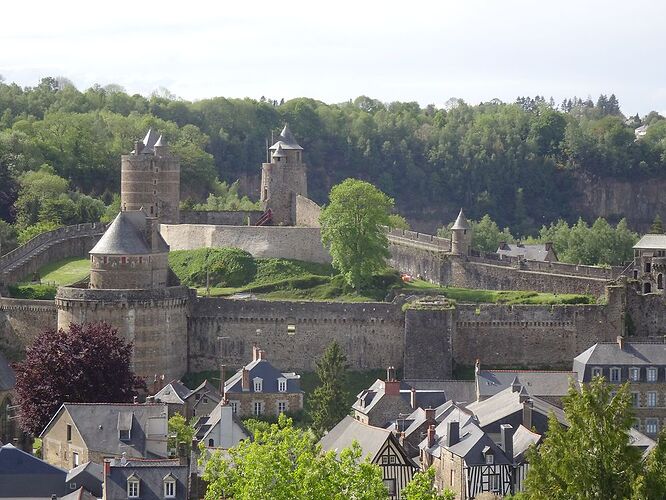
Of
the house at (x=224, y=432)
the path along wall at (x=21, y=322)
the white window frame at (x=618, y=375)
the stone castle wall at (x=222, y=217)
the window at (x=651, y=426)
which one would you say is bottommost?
the window at (x=651, y=426)

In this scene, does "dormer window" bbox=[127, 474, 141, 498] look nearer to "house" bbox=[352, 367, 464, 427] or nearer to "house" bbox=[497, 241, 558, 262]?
"house" bbox=[352, 367, 464, 427]

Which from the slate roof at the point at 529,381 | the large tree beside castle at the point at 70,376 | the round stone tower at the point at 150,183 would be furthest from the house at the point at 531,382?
the round stone tower at the point at 150,183

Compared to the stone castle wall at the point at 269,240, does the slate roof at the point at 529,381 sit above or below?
below

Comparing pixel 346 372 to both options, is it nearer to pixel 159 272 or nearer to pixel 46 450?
pixel 159 272

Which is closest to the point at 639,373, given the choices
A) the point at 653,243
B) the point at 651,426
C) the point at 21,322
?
the point at 651,426

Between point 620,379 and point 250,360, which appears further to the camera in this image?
point 250,360

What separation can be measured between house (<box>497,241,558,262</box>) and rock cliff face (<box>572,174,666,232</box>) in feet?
176

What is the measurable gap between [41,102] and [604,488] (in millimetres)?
101233

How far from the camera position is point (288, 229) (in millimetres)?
90125

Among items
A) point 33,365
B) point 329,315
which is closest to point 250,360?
point 329,315

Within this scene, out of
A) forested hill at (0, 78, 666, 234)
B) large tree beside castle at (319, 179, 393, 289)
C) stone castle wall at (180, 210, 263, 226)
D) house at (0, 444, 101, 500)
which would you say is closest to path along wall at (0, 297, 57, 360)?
large tree beside castle at (319, 179, 393, 289)

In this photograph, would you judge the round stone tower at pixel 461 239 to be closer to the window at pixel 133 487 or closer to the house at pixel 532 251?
the house at pixel 532 251

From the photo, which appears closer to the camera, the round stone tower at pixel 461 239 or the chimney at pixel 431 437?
the chimney at pixel 431 437

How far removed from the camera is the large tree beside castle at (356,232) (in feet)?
283
